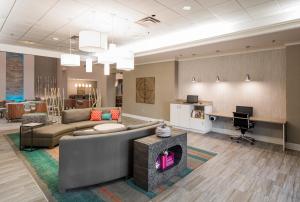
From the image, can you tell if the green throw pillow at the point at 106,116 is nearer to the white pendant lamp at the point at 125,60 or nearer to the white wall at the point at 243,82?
the white pendant lamp at the point at 125,60

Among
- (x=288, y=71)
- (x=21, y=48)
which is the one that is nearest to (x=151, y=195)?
(x=288, y=71)

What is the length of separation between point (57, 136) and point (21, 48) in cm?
475

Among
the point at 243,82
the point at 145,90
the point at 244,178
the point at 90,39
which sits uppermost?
the point at 90,39

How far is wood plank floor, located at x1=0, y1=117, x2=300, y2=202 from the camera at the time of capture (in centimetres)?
262

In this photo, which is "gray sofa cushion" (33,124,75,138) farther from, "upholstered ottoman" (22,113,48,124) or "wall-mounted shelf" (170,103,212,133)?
"wall-mounted shelf" (170,103,212,133)

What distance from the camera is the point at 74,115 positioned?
18.6 feet

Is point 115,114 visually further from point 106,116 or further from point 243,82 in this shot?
point 243,82

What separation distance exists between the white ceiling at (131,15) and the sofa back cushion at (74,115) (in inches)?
96.3

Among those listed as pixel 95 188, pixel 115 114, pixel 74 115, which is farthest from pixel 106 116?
pixel 95 188

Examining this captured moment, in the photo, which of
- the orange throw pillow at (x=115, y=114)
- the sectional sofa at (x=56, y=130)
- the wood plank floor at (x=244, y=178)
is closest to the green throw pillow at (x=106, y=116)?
the orange throw pillow at (x=115, y=114)

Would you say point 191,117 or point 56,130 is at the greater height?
point 191,117

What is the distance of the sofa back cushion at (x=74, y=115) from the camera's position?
551 centimetres

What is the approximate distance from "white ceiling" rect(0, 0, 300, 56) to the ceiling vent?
128 millimetres

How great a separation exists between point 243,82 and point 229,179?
12.3 ft
